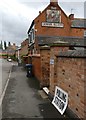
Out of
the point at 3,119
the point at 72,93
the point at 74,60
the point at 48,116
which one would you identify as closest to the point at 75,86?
the point at 72,93

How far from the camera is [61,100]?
8297mm

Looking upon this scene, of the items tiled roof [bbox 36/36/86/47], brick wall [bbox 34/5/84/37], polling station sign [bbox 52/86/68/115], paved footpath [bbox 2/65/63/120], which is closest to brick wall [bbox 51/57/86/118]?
polling station sign [bbox 52/86/68/115]

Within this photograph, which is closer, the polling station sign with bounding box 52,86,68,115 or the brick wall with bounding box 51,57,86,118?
the brick wall with bounding box 51,57,86,118

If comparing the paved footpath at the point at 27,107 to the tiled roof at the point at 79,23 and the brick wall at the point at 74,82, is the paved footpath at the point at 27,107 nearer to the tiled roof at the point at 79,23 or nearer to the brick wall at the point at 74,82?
the brick wall at the point at 74,82

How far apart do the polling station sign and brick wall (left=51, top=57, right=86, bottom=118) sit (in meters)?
0.20

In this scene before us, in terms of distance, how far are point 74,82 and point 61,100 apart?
1597 millimetres

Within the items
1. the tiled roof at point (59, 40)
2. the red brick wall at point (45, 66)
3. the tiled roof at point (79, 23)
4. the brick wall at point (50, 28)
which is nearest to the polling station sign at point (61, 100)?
the red brick wall at point (45, 66)

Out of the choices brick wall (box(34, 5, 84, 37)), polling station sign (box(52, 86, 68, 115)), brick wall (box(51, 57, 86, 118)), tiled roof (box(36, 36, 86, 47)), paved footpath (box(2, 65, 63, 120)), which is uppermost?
brick wall (box(34, 5, 84, 37))

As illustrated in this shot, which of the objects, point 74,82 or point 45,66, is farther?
point 45,66

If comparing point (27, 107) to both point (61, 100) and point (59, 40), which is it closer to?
point (61, 100)

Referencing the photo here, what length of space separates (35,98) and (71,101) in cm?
335

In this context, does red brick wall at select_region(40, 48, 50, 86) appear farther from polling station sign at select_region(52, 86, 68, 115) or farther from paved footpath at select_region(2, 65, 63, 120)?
polling station sign at select_region(52, 86, 68, 115)

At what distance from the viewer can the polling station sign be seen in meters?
7.82

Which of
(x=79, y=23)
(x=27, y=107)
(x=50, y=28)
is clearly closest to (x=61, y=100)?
(x=27, y=107)
